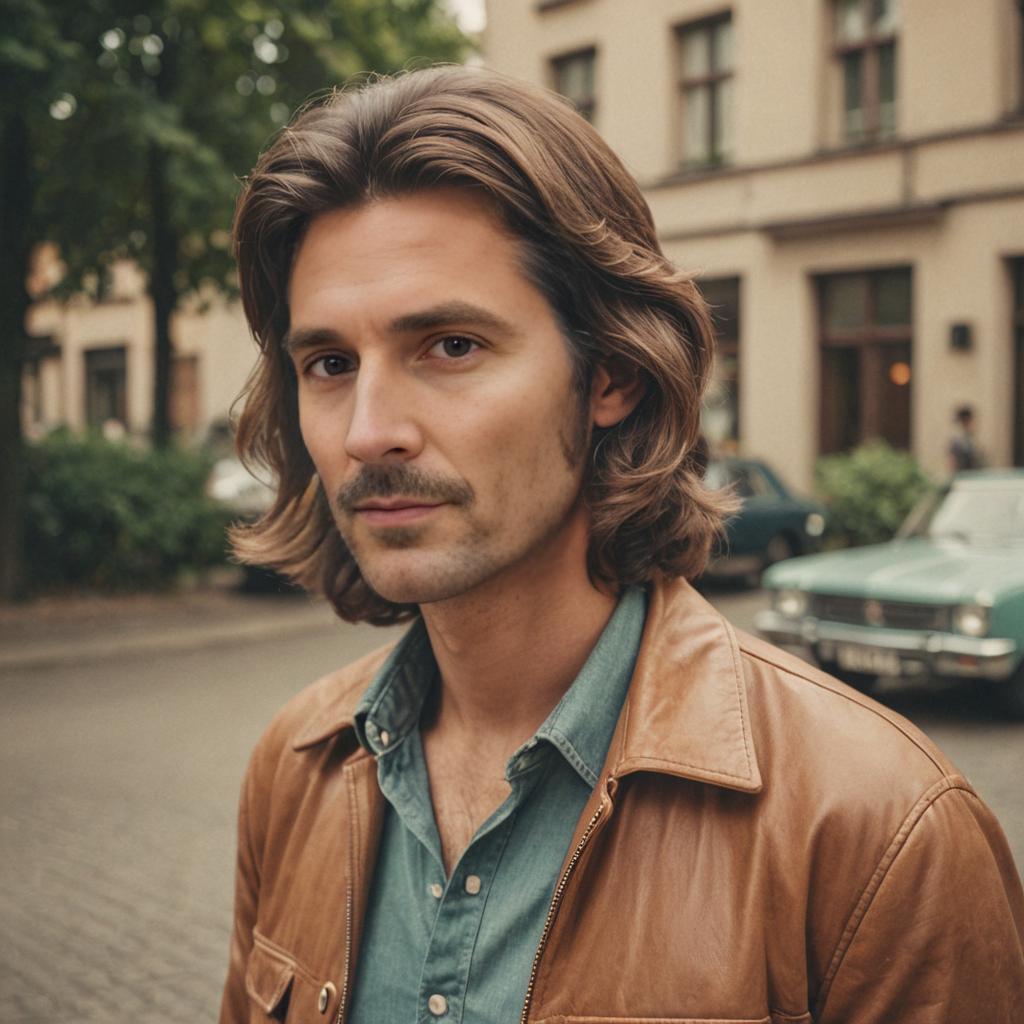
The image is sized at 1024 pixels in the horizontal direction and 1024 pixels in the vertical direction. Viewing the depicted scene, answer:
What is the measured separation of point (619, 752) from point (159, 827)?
18.1ft

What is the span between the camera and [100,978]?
4.80 meters

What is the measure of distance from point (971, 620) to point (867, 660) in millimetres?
759

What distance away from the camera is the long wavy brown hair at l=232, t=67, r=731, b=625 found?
5.93 ft

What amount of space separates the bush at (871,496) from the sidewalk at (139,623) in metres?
7.71

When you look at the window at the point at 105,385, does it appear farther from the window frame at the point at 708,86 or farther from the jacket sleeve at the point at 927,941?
the jacket sleeve at the point at 927,941

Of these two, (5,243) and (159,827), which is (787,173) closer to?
(5,243)

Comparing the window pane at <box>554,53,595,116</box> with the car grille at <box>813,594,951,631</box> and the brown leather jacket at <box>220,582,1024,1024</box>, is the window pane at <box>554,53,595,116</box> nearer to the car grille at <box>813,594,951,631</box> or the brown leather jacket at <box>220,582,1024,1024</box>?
the car grille at <box>813,594,951,631</box>

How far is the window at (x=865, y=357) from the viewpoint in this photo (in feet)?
67.2

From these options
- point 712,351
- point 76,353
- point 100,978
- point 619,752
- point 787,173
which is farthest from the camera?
point 76,353

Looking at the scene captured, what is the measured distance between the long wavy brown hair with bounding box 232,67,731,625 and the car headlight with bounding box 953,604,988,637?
644 cm

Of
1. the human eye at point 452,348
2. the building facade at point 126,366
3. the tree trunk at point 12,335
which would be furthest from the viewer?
the building facade at point 126,366

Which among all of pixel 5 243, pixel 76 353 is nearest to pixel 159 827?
pixel 5 243

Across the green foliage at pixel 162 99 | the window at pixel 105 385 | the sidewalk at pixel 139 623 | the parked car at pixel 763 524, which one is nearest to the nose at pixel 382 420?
the sidewalk at pixel 139 623

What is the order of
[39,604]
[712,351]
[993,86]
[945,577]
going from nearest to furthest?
[712,351], [945,577], [39,604], [993,86]
